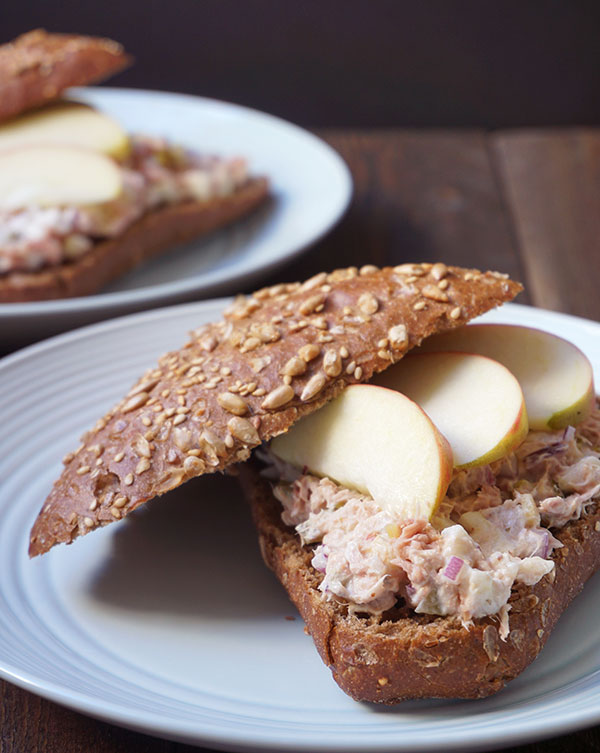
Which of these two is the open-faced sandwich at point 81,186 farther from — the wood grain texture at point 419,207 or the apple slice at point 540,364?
the apple slice at point 540,364

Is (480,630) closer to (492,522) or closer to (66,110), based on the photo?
(492,522)

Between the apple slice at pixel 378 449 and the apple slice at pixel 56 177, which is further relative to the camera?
the apple slice at pixel 56 177

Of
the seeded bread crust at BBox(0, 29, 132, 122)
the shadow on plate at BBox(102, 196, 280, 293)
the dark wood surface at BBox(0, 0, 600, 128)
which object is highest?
the seeded bread crust at BBox(0, 29, 132, 122)

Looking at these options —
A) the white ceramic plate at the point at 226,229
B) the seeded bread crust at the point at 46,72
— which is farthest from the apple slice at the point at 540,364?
the seeded bread crust at the point at 46,72

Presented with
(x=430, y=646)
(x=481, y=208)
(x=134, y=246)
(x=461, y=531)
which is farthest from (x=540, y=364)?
(x=481, y=208)

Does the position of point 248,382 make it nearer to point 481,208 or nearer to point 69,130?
point 69,130

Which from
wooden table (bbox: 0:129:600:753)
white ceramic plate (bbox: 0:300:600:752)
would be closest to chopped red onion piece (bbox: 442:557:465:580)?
white ceramic plate (bbox: 0:300:600:752)

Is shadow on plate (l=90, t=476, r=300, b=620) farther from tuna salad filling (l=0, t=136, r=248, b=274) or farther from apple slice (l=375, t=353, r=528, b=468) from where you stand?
tuna salad filling (l=0, t=136, r=248, b=274)
